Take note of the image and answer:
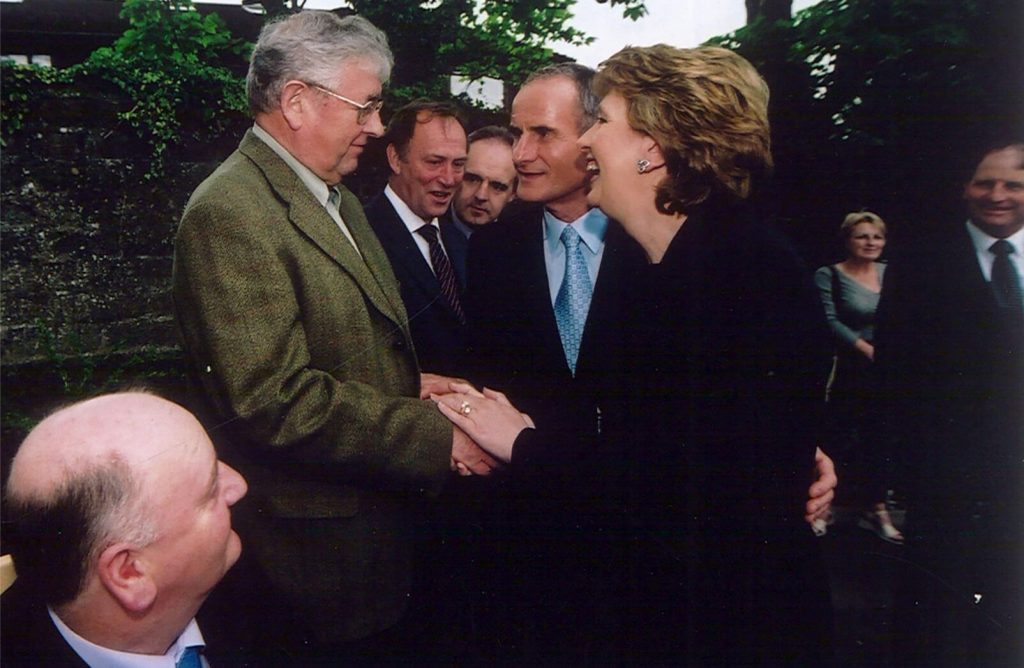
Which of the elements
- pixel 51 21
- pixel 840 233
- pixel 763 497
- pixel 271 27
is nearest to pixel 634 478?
pixel 763 497

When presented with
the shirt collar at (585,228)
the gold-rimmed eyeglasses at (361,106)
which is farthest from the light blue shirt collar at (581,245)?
the gold-rimmed eyeglasses at (361,106)

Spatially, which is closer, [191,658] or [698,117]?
[191,658]

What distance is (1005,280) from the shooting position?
5.38ft

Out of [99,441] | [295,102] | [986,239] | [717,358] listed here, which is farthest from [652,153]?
[99,441]

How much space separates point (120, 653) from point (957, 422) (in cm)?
176

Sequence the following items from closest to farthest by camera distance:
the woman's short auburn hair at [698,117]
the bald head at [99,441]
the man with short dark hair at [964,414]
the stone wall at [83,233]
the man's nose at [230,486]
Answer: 1. the bald head at [99,441]
2. the man's nose at [230,486]
3. the woman's short auburn hair at [698,117]
4. the stone wall at [83,233]
5. the man with short dark hair at [964,414]

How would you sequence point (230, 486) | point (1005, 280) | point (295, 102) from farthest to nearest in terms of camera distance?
point (1005, 280) → point (295, 102) → point (230, 486)

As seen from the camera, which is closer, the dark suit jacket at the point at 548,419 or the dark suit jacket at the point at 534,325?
the dark suit jacket at the point at 548,419

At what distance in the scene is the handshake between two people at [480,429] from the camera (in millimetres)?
1563

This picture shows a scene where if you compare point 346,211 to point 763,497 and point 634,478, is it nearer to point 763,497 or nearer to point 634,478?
point 634,478

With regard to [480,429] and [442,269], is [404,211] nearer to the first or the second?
[442,269]

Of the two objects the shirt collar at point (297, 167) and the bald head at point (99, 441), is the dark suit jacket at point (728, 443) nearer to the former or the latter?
the shirt collar at point (297, 167)

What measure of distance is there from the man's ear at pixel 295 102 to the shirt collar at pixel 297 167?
5cm

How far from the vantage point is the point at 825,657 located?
4.82 feet
